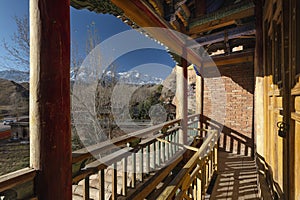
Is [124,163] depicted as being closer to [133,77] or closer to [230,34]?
[230,34]

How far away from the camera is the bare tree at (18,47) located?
5.08m

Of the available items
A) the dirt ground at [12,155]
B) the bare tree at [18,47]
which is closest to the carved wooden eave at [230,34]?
the bare tree at [18,47]

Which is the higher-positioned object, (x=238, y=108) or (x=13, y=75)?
(x=13, y=75)

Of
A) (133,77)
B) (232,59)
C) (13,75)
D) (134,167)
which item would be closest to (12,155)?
(13,75)

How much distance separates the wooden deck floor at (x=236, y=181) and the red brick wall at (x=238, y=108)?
0.68m

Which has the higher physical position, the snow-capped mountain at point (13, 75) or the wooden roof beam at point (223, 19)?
the wooden roof beam at point (223, 19)

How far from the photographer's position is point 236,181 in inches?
115

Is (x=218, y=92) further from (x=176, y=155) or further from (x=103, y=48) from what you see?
(x=103, y=48)

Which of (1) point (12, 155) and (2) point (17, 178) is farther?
(1) point (12, 155)

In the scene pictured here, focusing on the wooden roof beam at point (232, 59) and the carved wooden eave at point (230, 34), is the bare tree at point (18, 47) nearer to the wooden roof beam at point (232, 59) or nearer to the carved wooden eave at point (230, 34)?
the carved wooden eave at point (230, 34)

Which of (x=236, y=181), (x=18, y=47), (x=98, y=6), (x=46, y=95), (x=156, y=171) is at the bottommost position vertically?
(x=236, y=181)

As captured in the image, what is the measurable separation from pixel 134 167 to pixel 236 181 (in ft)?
5.78

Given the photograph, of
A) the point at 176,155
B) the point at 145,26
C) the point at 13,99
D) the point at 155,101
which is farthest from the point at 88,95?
the point at 145,26

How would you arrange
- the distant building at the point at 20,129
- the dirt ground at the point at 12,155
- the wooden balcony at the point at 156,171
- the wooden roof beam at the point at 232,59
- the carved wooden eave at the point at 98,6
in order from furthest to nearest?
the distant building at the point at 20,129 → the dirt ground at the point at 12,155 → the wooden roof beam at the point at 232,59 → the carved wooden eave at the point at 98,6 → the wooden balcony at the point at 156,171
